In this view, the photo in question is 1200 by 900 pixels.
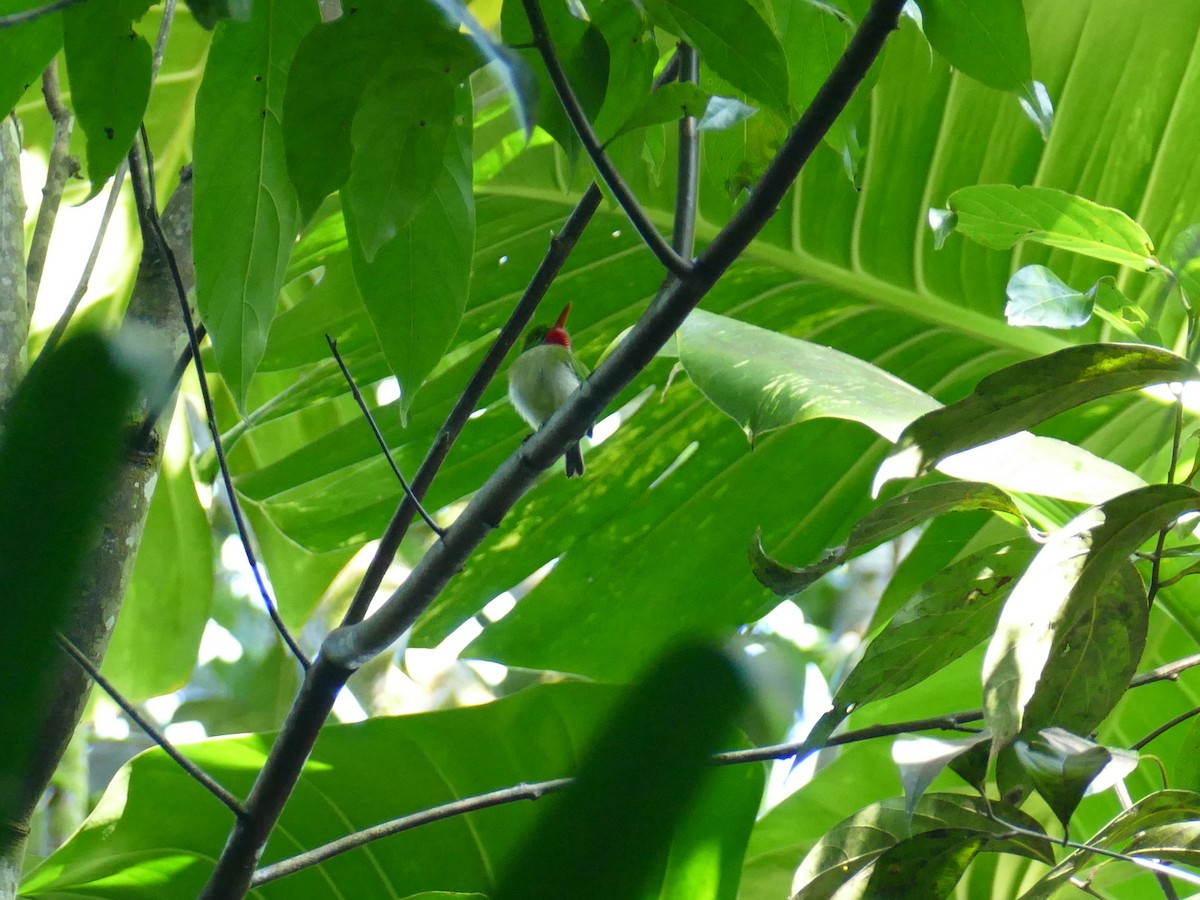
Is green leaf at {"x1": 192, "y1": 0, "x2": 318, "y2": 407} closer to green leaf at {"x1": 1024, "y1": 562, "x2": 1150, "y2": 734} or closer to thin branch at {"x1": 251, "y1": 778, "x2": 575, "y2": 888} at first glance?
thin branch at {"x1": 251, "y1": 778, "x2": 575, "y2": 888}

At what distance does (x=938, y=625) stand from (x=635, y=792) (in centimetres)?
62

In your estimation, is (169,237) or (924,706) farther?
(924,706)

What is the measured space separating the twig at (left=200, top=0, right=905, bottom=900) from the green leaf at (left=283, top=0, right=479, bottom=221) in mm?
160

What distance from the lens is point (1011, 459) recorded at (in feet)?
2.42

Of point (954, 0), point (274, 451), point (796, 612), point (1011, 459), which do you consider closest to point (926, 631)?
point (1011, 459)

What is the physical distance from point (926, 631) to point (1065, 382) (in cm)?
20

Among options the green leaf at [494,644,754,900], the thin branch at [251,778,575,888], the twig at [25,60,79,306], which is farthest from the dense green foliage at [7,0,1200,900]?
the twig at [25,60,79,306]

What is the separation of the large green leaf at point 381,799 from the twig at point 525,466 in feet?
1.57

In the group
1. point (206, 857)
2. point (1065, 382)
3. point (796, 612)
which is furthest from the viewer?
point (796, 612)

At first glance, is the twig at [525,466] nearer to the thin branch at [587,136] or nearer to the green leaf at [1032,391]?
the thin branch at [587,136]

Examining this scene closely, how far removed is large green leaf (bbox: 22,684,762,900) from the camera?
126cm

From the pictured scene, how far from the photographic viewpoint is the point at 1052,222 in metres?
0.88

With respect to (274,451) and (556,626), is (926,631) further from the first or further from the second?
(274,451)

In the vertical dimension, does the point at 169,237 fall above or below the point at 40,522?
below
